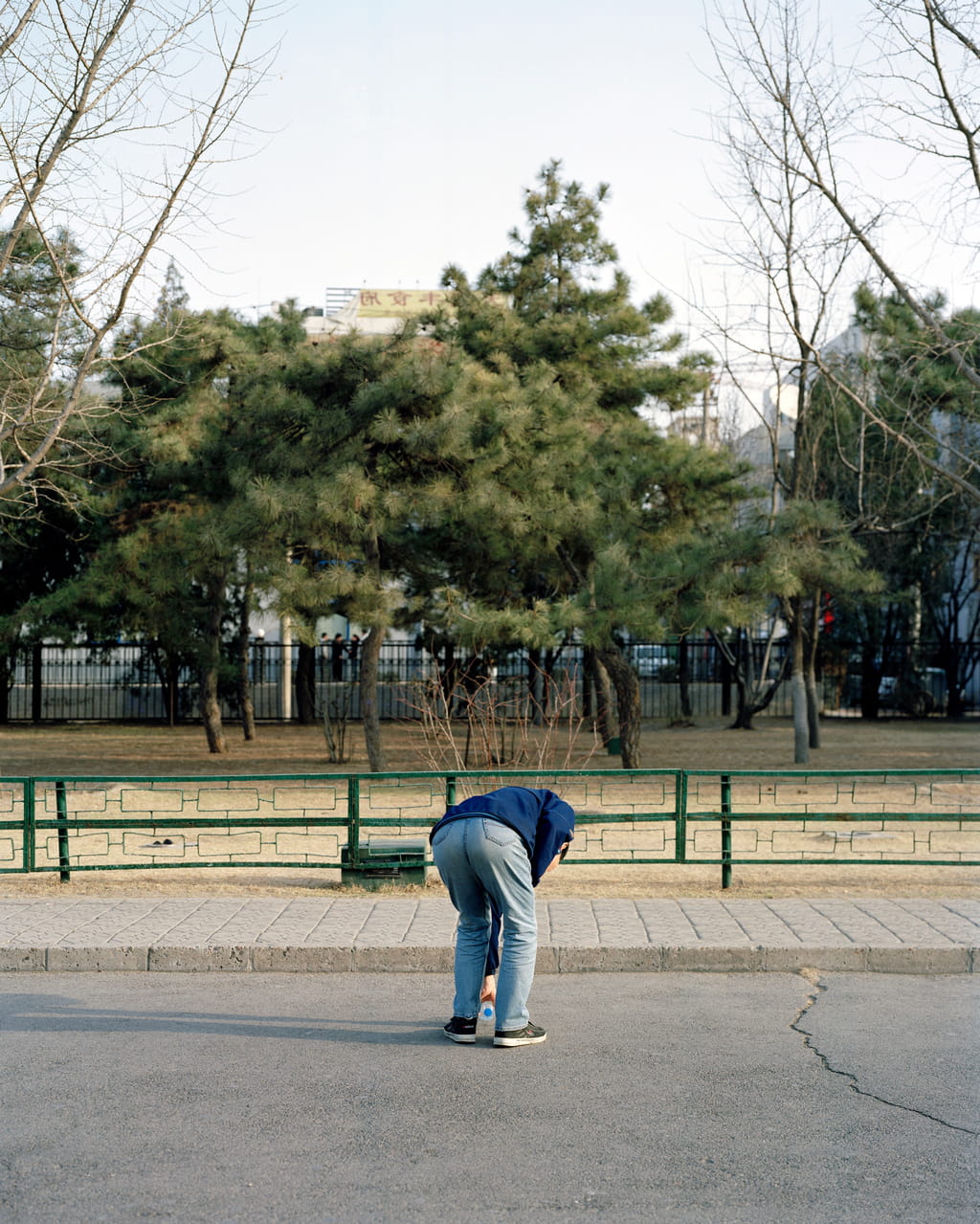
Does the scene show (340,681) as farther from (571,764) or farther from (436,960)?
(436,960)

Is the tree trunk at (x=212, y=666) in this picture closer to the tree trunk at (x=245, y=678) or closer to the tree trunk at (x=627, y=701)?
the tree trunk at (x=245, y=678)

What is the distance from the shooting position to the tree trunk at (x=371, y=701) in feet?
59.4

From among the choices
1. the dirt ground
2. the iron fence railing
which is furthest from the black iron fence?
the iron fence railing

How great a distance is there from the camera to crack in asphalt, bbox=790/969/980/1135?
4621mm

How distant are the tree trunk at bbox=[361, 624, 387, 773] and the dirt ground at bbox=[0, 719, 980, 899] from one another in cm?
83

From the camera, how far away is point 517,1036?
554 centimetres

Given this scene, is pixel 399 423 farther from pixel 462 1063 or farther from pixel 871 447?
pixel 871 447

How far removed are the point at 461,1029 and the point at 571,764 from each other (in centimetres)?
1511

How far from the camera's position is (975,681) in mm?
35688

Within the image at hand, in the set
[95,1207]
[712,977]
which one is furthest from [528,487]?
[95,1207]

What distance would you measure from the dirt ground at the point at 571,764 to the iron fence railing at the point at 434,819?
19cm

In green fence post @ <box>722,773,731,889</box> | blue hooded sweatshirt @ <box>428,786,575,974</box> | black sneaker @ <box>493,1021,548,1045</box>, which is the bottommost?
black sneaker @ <box>493,1021,548,1045</box>

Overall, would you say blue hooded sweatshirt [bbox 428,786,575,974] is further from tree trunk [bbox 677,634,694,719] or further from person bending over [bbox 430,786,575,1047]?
tree trunk [bbox 677,634,694,719]

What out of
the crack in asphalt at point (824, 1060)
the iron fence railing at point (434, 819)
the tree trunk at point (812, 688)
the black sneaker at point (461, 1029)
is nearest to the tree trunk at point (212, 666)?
the iron fence railing at point (434, 819)
